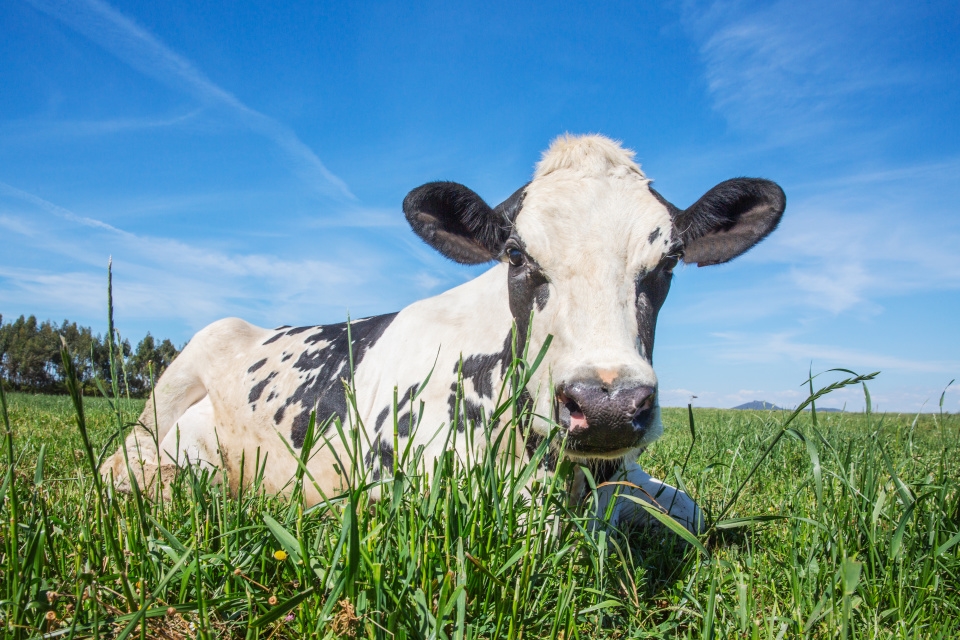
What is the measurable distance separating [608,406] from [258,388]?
426cm

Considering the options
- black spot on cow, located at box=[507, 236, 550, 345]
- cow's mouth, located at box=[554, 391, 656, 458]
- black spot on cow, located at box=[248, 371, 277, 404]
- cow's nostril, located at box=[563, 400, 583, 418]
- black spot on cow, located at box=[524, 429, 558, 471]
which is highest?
black spot on cow, located at box=[507, 236, 550, 345]

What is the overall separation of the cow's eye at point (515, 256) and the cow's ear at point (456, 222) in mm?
230

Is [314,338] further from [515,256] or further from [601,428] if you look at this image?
[601,428]

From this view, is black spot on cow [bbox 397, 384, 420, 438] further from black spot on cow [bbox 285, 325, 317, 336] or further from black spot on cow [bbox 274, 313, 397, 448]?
black spot on cow [bbox 285, 325, 317, 336]

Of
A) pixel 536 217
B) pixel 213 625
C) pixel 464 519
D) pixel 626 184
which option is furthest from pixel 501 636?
pixel 626 184

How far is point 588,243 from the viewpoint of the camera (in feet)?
10.5

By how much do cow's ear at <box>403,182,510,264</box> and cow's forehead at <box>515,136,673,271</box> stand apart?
0.31m

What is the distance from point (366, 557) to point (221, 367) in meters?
5.43

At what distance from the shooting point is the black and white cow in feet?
8.53

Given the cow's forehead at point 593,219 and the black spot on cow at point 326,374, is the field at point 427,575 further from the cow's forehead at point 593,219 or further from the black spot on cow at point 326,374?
the black spot on cow at point 326,374

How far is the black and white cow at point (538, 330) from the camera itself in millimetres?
2600

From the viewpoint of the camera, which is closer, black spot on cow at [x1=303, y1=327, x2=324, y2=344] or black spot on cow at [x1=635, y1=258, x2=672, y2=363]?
black spot on cow at [x1=635, y1=258, x2=672, y2=363]

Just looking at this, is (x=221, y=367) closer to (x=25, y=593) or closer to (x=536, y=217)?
(x=536, y=217)

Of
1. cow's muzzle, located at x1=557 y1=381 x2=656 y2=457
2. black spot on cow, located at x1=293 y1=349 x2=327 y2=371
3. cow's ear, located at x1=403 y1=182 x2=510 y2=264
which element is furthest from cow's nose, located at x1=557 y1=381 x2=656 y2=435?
black spot on cow, located at x1=293 y1=349 x2=327 y2=371
